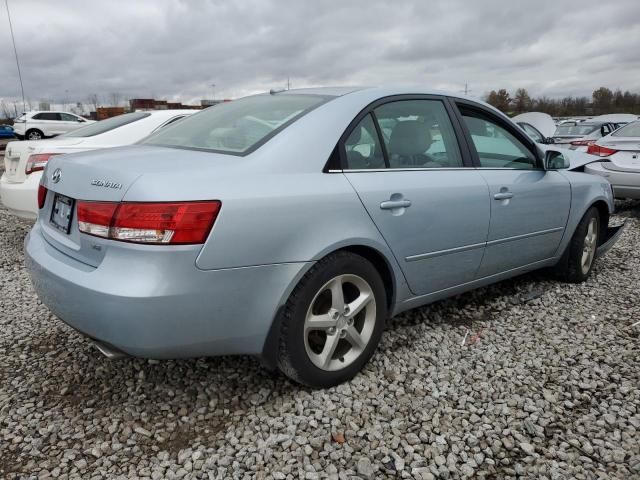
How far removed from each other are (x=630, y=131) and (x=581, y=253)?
5.02 m

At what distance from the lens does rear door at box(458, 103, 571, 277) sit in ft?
10.6

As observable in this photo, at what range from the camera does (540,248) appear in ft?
12.3

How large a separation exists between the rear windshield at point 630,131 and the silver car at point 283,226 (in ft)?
18.6

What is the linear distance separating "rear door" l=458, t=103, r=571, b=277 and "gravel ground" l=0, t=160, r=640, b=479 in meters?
Answer: 0.53

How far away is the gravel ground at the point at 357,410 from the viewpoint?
2.07 meters

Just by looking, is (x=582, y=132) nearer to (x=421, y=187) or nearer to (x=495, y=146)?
(x=495, y=146)

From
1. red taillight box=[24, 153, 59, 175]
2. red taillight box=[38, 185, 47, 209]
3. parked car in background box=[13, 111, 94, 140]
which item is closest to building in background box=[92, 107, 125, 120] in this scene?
parked car in background box=[13, 111, 94, 140]

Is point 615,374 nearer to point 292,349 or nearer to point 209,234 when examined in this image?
point 292,349

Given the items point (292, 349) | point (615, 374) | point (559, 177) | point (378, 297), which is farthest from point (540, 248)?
point (292, 349)

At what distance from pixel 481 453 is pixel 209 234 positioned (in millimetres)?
1433

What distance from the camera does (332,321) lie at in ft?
8.02

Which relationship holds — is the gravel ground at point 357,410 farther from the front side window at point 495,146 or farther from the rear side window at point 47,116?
the rear side window at point 47,116

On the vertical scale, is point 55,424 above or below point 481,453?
above

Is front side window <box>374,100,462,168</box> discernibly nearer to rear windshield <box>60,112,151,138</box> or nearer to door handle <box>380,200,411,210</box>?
door handle <box>380,200,411,210</box>
